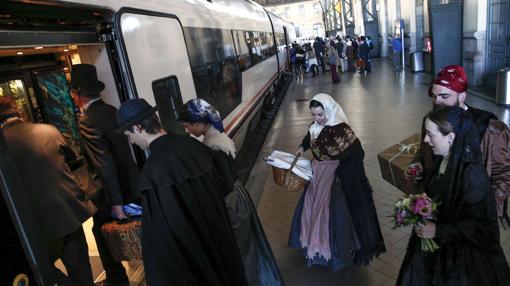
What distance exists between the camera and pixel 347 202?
366 cm

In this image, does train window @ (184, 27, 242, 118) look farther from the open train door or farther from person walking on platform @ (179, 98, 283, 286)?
the open train door

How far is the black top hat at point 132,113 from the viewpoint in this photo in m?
2.41

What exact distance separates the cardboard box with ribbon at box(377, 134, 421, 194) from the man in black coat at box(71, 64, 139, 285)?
211 centimetres

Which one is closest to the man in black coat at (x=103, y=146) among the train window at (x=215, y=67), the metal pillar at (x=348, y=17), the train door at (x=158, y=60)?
the train door at (x=158, y=60)

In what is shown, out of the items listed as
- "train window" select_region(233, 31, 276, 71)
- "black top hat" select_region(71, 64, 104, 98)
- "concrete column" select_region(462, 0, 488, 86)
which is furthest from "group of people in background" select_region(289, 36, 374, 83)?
"black top hat" select_region(71, 64, 104, 98)

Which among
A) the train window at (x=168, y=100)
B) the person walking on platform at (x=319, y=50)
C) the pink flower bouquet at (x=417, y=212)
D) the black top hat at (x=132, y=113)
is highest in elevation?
the black top hat at (x=132, y=113)

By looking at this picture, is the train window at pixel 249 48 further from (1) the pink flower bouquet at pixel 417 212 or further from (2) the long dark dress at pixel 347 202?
(1) the pink flower bouquet at pixel 417 212

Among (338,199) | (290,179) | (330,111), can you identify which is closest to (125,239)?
(290,179)

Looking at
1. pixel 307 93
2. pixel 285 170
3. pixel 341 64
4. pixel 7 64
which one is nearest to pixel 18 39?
pixel 7 64

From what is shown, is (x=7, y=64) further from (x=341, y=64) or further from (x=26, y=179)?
(x=341, y=64)

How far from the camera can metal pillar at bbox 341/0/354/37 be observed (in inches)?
1479

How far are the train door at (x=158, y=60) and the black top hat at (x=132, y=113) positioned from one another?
92 cm

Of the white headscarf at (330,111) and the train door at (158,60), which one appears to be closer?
the train door at (158,60)

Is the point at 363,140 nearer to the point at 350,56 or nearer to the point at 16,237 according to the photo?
the point at 16,237
